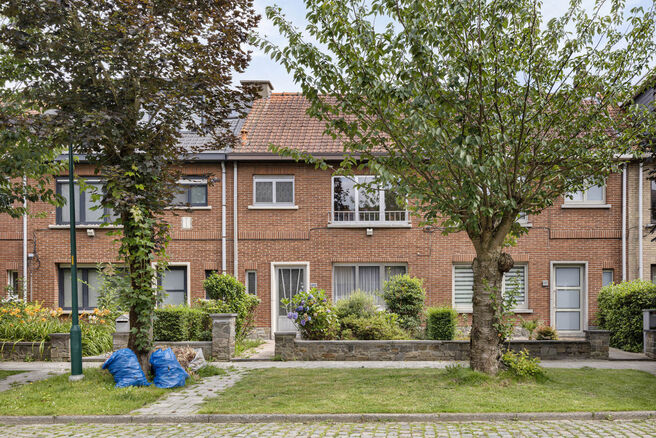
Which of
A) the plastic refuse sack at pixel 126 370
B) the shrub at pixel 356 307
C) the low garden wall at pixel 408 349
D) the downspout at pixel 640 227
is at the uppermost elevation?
the downspout at pixel 640 227

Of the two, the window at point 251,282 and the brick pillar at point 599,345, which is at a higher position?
the window at point 251,282

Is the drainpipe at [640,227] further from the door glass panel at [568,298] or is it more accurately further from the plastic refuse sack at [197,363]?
the plastic refuse sack at [197,363]

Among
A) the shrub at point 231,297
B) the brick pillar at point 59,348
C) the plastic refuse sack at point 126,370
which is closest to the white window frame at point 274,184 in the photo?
the shrub at point 231,297

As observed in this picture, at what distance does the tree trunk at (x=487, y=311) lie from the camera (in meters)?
9.66

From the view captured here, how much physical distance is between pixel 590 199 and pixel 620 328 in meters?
4.37

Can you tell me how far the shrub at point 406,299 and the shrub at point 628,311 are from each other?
4882 mm

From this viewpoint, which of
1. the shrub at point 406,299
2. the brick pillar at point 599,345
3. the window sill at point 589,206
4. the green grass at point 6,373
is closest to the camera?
the green grass at point 6,373

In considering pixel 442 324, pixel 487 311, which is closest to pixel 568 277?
pixel 442 324

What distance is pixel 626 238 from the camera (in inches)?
669

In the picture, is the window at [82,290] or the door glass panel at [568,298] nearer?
the door glass panel at [568,298]

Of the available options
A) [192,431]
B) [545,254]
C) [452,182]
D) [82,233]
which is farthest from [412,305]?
[82,233]

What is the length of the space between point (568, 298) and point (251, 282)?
9603 millimetres

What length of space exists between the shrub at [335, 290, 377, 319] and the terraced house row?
9.41 feet

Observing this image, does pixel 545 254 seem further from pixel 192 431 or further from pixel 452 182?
pixel 192 431
